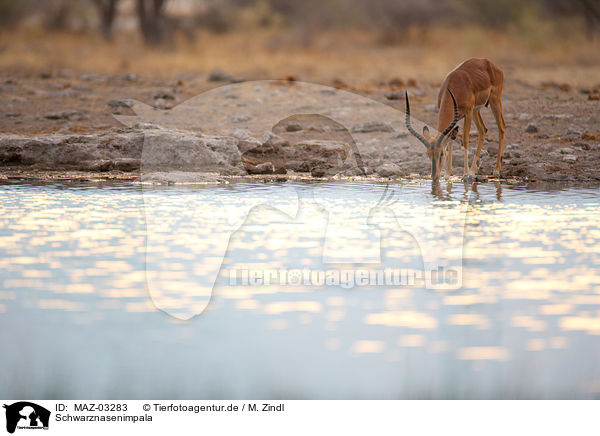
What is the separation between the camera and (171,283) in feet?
17.0

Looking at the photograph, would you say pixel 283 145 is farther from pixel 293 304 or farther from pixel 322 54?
pixel 322 54

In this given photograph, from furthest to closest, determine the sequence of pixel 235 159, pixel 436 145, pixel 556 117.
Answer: pixel 556 117 → pixel 235 159 → pixel 436 145

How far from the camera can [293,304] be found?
4758 millimetres

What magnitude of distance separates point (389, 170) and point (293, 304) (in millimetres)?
6550

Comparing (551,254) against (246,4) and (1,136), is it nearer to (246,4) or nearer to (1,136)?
(1,136)

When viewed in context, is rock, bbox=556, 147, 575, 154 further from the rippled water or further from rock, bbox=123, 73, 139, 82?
rock, bbox=123, 73, 139, 82

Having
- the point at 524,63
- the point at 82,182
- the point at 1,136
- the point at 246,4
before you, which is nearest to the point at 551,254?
the point at 82,182

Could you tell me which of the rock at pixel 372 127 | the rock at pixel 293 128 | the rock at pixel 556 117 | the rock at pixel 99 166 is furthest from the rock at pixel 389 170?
the rock at pixel 556 117

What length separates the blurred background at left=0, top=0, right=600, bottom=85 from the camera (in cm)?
2042

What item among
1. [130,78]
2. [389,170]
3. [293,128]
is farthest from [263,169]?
[130,78]

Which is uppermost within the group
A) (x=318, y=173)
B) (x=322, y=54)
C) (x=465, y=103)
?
(x=322, y=54)

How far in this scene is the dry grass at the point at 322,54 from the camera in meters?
19.7

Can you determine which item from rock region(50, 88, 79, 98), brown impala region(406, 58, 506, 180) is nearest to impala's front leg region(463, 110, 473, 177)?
brown impala region(406, 58, 506, 180)
